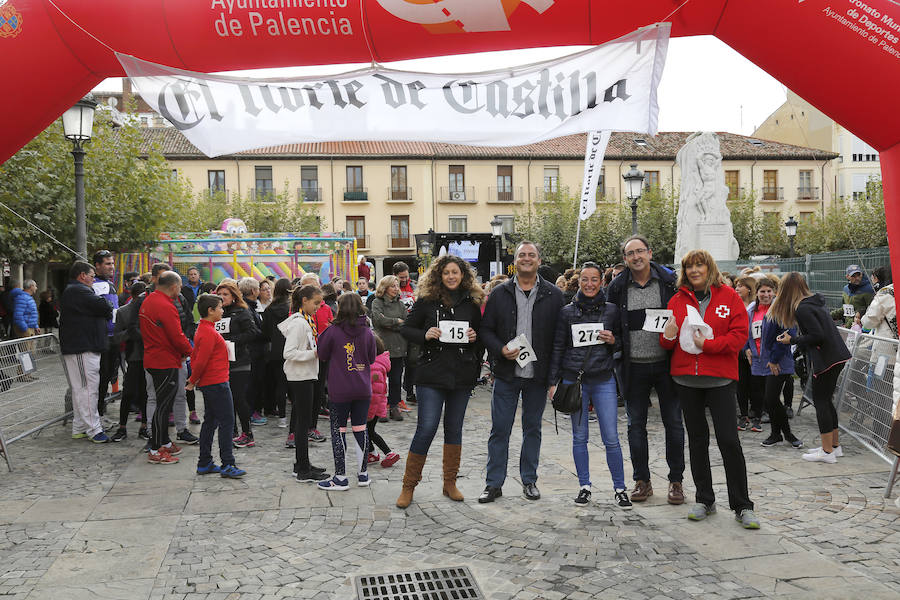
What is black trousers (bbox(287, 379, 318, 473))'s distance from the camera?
6086 millimetres

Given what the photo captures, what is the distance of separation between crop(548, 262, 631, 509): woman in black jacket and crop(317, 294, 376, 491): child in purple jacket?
154 cm

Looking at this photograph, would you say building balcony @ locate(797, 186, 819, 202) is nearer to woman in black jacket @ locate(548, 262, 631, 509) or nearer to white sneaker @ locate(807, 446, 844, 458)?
white sneaker @ locate(807, 446, 844, 458)

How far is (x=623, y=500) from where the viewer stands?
17.0 feet

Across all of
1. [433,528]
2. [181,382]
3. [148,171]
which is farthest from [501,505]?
[148,171]

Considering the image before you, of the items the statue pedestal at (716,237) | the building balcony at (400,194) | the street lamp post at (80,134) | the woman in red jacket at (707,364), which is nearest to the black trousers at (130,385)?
the street lamp post at (80,134)

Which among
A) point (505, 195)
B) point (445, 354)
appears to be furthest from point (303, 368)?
point (505, 195)

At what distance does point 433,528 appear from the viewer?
482 cm

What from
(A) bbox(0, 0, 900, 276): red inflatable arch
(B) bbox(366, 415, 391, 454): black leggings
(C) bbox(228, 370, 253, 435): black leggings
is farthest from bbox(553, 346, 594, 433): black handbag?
(C) bbox(228, 370, 253, 435): black leggings

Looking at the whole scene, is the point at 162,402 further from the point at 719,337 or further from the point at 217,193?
the point at 217,193

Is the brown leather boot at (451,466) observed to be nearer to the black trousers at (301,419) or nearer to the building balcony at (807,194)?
the black trousers at (301,419)

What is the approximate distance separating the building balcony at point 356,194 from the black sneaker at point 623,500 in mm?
43900

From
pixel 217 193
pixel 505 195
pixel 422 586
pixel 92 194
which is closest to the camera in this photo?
pixel 422 586

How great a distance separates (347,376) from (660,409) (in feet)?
8.05

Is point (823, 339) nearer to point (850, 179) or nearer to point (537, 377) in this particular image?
point (537, 377)
